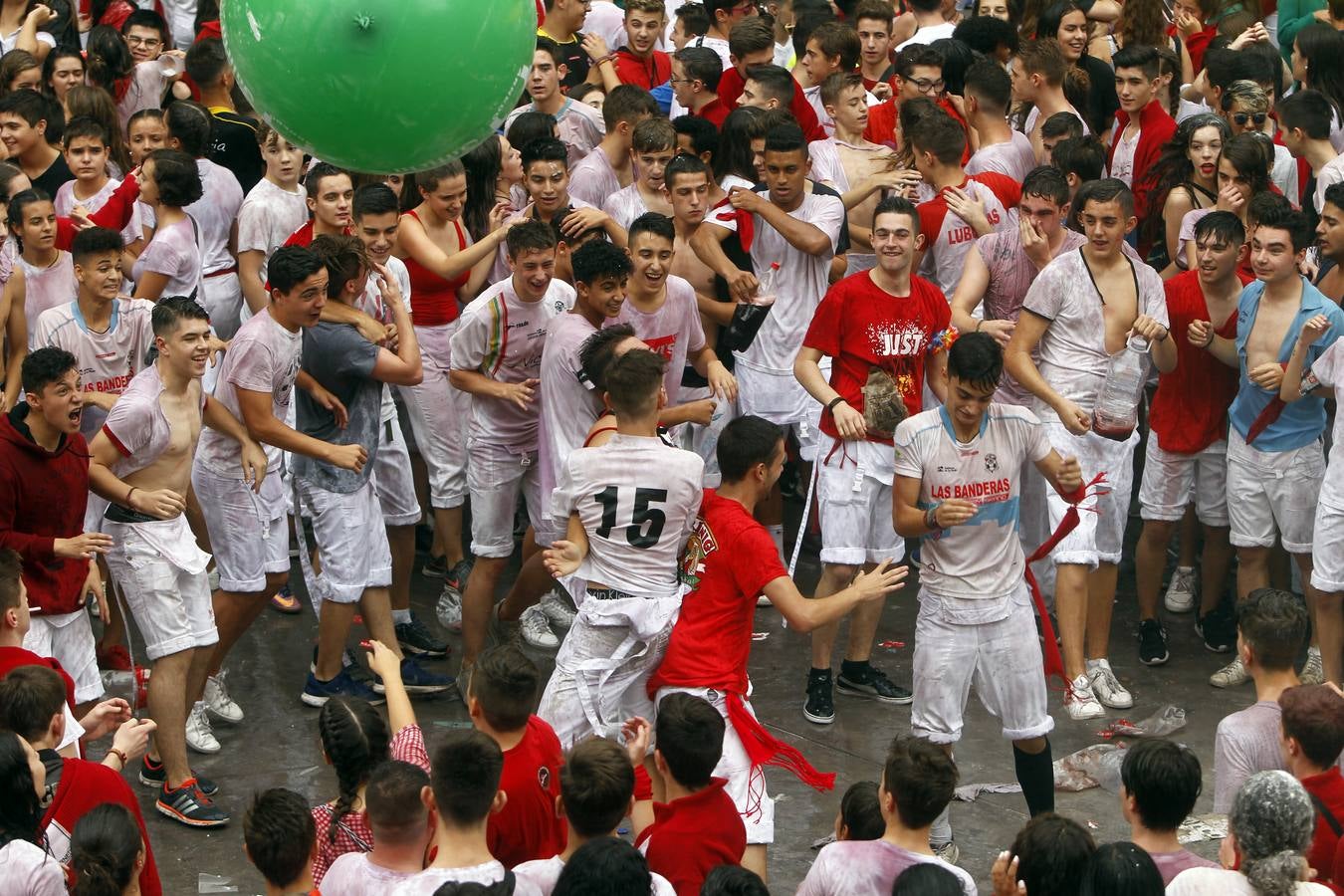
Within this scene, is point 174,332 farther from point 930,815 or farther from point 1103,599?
point 1103,599

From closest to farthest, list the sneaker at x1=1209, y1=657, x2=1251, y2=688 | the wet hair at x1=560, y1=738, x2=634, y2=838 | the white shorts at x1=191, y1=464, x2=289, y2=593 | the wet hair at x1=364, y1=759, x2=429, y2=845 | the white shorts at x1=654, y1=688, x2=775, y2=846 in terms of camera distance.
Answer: the wet hair at x1=364, y1=759, x2=429, y2=845 < the wet hair at x1=560, y1=738, x2=634, y2=838 < the white shorts at x1=654, y1=688, x2=775, y2=846 < the white shorts at x1=191, y1=464, x2=289, y2=593 < the sneaker at x1=1209, y1=657, x2=1251, y2=688

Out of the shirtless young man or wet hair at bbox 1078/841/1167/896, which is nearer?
wet hair at bbox 1078/841/1167/896

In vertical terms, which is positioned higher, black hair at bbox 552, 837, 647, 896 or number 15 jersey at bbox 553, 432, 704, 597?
black hair at bbox 552, 837, 647, 896

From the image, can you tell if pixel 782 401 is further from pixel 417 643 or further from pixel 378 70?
pixel 378 70

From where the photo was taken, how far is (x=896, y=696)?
8.05 metres

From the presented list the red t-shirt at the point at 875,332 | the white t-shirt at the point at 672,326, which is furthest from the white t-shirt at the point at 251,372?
the red t-shirt at the point at 875,332

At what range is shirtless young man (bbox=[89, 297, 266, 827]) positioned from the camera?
685cm

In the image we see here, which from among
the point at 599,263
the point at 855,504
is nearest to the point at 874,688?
the point at 855,504

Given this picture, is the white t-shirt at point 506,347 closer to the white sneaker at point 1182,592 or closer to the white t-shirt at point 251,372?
the white t-shirt at point 251,372

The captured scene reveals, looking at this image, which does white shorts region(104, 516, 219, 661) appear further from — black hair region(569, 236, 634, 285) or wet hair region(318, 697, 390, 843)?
wet hair region(318, 697, 390, 843)

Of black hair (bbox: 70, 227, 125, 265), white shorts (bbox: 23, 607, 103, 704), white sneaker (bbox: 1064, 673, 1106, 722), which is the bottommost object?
white sneaker (bbox: 1064, 673, 1106, 722)

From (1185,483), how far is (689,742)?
4.09m

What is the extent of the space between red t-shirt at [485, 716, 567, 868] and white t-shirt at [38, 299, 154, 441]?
316 centimetres

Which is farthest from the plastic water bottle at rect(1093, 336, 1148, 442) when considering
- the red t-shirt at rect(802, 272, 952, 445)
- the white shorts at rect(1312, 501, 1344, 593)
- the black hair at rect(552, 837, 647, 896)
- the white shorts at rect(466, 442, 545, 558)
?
the black hair at rect(552, 837, 647, 896)
